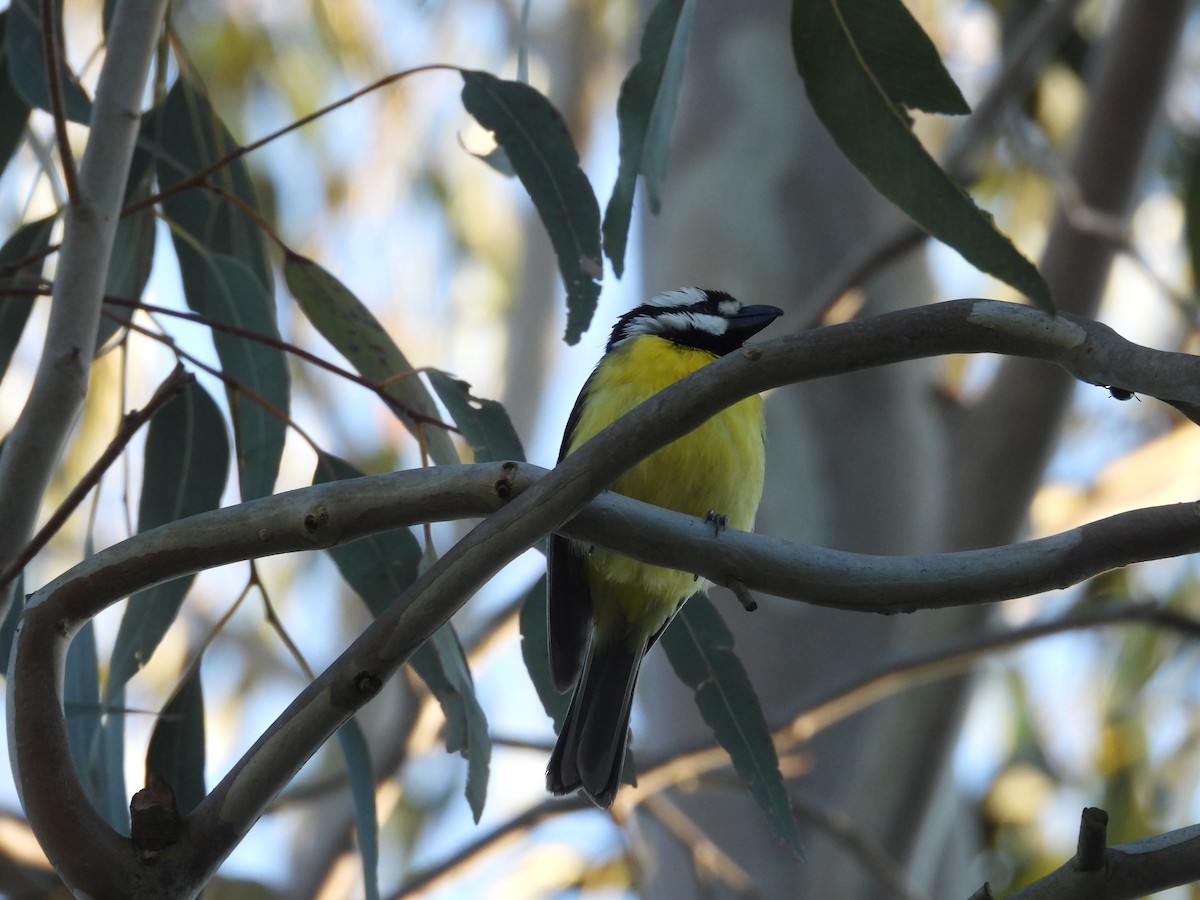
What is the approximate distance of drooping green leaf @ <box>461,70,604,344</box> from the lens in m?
2.20

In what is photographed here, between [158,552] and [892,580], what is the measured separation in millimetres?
683

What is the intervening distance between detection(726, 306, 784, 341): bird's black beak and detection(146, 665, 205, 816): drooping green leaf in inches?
57.4

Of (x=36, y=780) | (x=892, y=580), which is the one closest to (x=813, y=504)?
(x=892, y=580)

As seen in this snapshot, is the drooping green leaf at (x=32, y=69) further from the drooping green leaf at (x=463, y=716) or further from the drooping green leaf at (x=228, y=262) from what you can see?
the drooping green leaf at (x=463, y=716)

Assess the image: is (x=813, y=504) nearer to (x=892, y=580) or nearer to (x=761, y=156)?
(x=761, y=156)

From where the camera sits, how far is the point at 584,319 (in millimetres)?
2072

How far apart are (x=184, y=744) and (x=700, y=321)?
1.52 meters

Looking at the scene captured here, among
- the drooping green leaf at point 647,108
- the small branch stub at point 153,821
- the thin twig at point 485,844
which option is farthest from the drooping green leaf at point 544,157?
the thin twig at point 485,844

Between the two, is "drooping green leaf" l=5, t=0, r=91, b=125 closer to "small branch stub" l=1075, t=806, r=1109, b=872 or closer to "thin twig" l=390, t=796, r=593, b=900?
"thin twig" l=390, t=796, r=593, b=900

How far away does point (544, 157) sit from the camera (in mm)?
2252

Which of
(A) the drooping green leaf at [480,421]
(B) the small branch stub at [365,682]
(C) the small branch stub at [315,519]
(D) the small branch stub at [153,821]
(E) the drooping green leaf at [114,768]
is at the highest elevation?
(A) the drooping green leaf at [480,421]

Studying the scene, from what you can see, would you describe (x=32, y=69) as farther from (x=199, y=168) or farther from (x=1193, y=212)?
(x=1193, y=212)

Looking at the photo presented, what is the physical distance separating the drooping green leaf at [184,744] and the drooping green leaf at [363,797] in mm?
313

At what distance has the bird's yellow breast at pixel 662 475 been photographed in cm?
262
